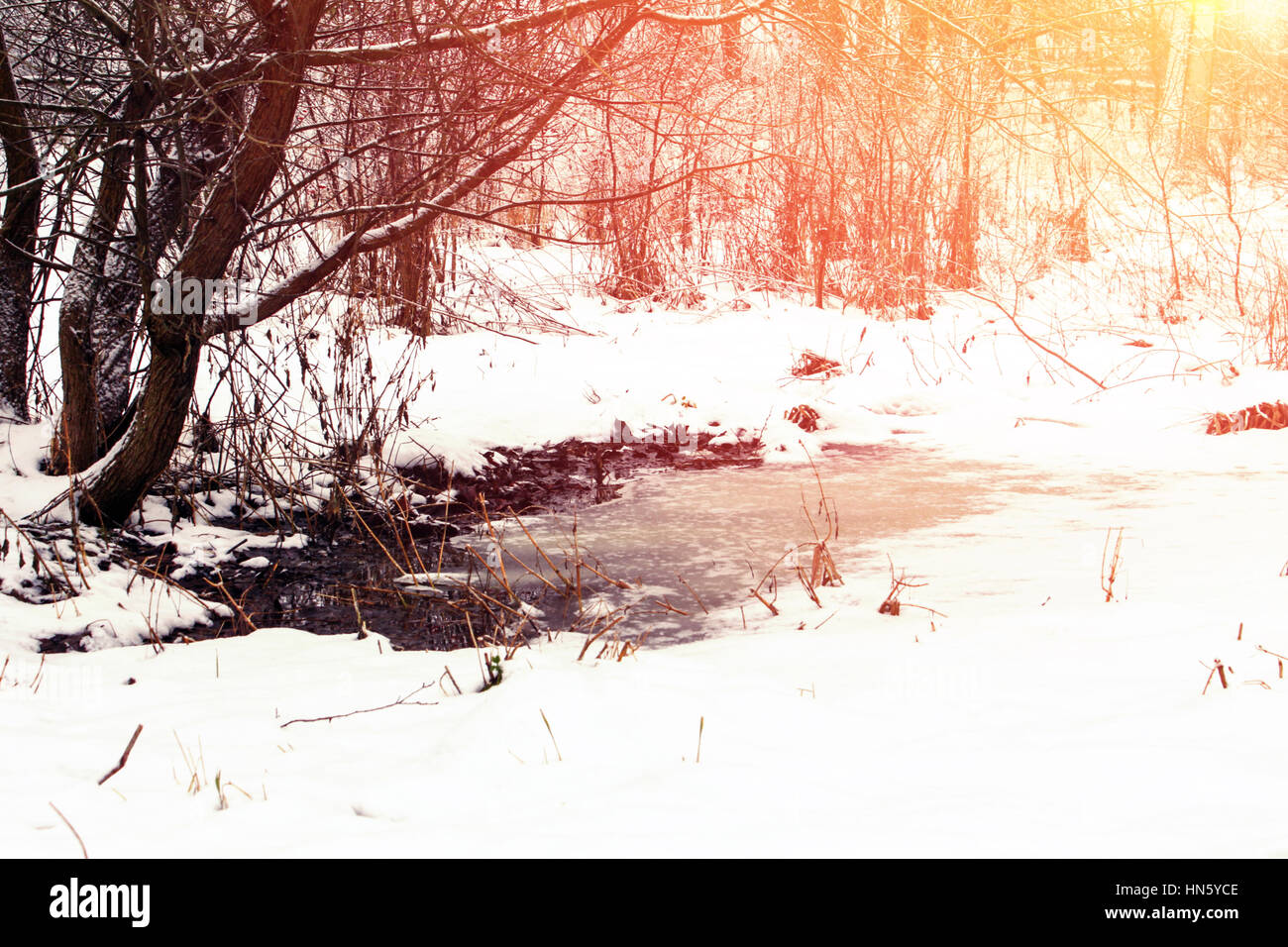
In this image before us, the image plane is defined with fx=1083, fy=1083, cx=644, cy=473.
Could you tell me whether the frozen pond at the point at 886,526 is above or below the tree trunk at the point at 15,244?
below

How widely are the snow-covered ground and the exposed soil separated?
29cm

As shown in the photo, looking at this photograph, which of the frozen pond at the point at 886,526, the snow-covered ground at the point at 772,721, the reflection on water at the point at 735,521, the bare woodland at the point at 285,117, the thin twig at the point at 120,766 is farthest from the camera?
the reflection on water at the point at 735,521

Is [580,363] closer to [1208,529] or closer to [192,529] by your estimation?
[192,529]

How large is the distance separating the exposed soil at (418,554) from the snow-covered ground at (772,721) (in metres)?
0.29

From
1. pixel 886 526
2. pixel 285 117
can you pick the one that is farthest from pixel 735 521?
pixel 285 117

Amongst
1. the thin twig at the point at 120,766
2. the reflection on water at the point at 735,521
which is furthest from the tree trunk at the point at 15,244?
the thin twig at the point at 120,766

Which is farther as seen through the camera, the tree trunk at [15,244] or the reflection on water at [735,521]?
the tree trunk at [15,244]

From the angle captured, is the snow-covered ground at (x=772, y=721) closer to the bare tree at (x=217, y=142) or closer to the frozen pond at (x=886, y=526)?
the frozen pond at (x=886, y=526)

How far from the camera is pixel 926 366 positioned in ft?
26.6

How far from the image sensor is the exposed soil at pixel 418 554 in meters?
3.85

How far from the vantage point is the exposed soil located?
3.85m

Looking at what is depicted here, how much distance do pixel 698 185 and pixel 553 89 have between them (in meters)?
6.52

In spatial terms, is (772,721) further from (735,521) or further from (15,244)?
(15,244)
